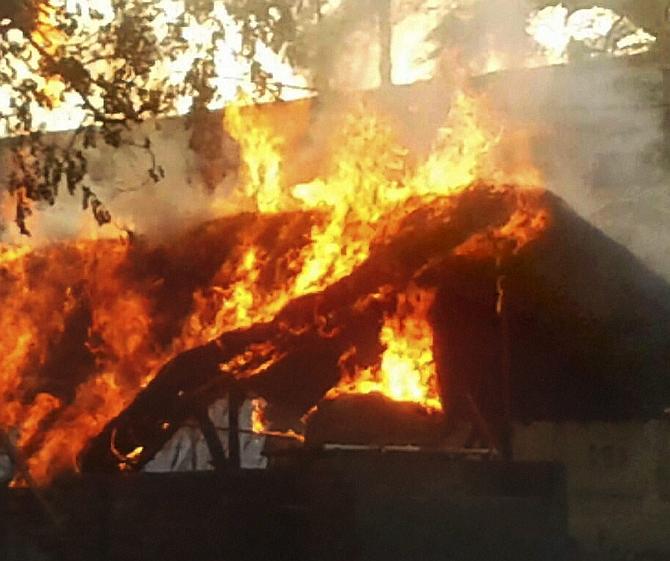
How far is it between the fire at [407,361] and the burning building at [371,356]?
21 mm

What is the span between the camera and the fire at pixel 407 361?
1060 cm

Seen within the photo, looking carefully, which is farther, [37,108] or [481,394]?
[481,394]

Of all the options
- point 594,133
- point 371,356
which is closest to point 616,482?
point 371,356

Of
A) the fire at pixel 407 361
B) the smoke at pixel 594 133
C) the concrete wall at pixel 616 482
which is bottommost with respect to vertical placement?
the concrete wall at pixel 616 482

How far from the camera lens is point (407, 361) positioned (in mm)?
10719

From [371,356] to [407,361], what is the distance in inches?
12.5

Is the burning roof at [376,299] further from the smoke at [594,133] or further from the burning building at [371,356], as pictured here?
the smoke at [594,133]

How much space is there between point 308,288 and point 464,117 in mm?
2137

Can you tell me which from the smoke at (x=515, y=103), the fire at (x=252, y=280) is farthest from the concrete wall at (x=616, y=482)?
the smoke at (x=515, y=103)

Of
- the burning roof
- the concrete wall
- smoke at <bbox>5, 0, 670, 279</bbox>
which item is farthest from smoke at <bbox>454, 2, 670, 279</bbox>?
the concrete wall

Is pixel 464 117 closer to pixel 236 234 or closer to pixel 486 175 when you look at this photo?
pixel 486 175

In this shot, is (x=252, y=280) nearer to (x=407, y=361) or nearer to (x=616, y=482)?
(x=407, y=361)

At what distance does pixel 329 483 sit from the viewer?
31.1 ft

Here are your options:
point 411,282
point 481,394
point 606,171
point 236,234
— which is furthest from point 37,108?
point 606,171
